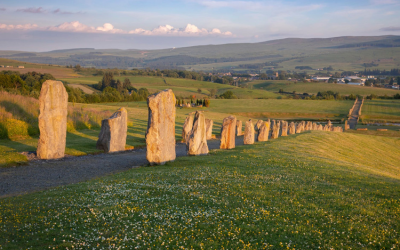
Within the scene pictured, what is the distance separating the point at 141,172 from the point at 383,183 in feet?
40.9

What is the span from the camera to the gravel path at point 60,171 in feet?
52.3

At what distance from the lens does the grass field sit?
73.2m

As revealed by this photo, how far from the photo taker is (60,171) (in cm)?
1934

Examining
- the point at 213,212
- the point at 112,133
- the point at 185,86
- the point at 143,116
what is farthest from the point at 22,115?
the point at 185,86

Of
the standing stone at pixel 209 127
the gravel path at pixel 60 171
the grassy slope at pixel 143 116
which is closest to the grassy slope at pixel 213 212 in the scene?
the gravel path at pixel 60 171

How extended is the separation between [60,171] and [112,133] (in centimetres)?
754

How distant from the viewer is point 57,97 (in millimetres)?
23078

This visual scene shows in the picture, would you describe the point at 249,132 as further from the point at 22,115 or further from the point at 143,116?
the point at 143,116

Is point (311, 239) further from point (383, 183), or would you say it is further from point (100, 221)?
point (383, 183)

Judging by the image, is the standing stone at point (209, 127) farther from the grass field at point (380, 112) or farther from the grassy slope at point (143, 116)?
the grass field at point (380, 112)

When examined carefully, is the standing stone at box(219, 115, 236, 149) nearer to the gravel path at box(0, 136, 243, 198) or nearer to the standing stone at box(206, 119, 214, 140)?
the gravel path at box(0, 136, 243, 198)

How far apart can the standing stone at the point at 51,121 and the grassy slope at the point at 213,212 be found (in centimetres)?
857

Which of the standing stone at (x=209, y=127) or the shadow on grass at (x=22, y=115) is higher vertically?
the shadow on grass at (x=22, y=115)

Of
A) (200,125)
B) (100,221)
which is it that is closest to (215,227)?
(100,221)
